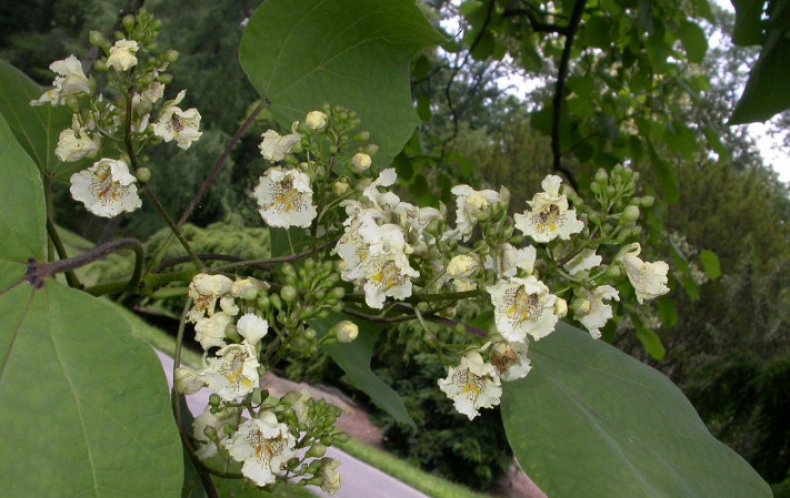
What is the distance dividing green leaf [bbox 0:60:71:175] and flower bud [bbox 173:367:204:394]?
0.43 metres

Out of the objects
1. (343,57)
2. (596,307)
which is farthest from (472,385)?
(343,57)

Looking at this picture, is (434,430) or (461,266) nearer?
(461,266)

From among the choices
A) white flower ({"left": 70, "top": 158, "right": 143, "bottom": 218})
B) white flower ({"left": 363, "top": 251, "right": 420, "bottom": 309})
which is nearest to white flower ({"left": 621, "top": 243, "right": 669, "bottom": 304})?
white flower ({"left": 363, "top": 251, "right": 420, "bottom": 309})

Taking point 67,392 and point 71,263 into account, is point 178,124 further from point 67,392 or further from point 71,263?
point 67,392

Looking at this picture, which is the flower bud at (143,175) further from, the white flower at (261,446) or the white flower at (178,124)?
the white flower at (261,446)

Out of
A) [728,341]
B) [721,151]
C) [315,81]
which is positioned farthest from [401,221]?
[728,341]

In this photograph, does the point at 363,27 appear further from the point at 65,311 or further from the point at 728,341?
the point at 728,341

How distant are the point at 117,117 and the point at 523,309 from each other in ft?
1.94

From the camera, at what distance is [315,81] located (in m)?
1.14

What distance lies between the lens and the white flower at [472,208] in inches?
37.8

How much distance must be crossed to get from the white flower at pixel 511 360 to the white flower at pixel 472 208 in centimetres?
17

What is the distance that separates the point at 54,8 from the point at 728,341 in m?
26.6

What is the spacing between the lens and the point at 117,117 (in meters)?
1.04

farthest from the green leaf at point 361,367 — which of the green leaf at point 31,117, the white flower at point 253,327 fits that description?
the green leaf at point 31,117
